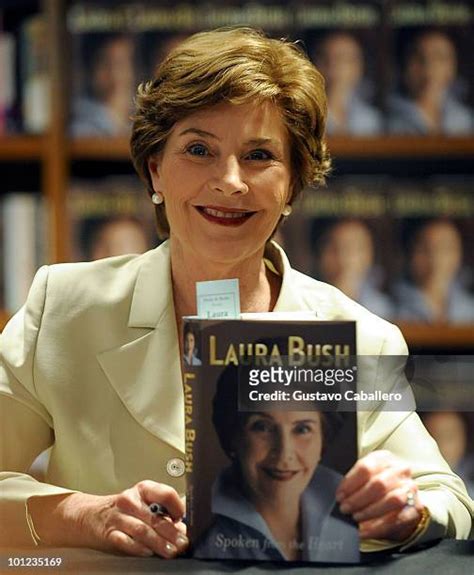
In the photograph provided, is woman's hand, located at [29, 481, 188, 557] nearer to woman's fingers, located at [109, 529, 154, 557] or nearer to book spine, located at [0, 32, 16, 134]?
woman's fingers, located at [109, 529, 154, 557]

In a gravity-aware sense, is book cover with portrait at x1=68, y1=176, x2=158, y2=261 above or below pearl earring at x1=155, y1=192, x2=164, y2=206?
above

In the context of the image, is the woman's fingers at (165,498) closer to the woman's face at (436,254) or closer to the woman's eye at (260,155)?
the woman's eye at (260,155)

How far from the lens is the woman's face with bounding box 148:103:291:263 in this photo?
1250 millimetres

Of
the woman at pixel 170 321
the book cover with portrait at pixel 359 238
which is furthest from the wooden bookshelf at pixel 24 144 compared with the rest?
the woman at pixel 170 321

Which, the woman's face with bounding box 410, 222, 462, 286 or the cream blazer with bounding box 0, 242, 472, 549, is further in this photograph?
the woman's face with bounding box 410, 222, 462, 286

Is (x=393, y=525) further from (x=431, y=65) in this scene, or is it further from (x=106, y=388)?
(x=431, y=65)

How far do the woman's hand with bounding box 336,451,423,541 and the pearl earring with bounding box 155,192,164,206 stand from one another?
1.35 ft

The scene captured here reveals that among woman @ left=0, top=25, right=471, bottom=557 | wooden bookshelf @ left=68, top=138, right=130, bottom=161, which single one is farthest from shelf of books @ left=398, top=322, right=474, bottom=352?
woman @ left=0, top=25, right=471, bottom=557

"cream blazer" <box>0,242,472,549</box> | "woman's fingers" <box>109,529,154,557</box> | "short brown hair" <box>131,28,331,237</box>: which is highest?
"short brown hair" <box>131,28,331,237</box>

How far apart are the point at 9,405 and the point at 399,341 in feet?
1.54

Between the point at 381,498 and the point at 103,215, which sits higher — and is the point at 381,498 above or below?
below

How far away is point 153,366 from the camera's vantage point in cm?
131

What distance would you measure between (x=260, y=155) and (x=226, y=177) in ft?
0.15

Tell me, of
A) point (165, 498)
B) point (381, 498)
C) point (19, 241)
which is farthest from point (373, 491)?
point (19, 241)
